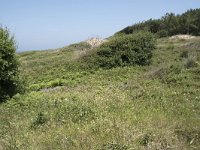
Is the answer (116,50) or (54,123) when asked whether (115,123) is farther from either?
(116,50)

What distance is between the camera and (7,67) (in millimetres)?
16328

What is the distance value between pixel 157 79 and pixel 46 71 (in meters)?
10.2

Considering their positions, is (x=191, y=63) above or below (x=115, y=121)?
below

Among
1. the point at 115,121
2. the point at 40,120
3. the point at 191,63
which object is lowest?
the point at 191,63

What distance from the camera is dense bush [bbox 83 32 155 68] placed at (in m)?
22.1

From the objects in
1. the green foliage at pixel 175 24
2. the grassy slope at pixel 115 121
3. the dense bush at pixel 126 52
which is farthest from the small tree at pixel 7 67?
the green foliage at pixel 175 24

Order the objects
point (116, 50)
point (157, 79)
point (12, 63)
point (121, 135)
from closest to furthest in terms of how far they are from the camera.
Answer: point (121, 135)
point (157, 79)
point (12, 63)
point (116, 50)

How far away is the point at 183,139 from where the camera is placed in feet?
22.5

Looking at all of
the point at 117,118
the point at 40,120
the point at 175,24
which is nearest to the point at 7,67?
the point at 40,120

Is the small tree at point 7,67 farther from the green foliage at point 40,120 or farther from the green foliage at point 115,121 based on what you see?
the green foliage at point 40,120

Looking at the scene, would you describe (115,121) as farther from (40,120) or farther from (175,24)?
(175,24)

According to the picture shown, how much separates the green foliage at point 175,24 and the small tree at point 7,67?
69.5ft

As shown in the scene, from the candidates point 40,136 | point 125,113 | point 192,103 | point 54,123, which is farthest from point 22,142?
point 192,103

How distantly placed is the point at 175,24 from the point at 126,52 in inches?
806
